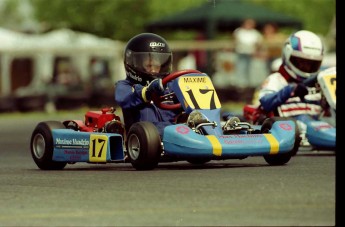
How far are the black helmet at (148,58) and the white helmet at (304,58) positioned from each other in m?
2.67

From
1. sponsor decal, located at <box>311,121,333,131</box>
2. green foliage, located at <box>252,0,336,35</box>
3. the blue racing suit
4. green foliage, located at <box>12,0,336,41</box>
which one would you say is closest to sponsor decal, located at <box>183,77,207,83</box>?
the blue racing suit

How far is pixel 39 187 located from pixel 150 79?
2496 millimetres

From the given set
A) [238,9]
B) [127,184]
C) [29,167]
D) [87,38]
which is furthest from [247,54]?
[127,184]

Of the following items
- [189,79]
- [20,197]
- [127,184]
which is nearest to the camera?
[20,197]

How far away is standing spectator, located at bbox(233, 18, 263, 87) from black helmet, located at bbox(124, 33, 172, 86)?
16.9 meters

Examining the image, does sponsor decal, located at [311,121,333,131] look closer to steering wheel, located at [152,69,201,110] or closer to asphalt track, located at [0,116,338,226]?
asphalt track, located at [0,116,338,226]

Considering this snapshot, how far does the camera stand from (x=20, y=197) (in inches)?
338

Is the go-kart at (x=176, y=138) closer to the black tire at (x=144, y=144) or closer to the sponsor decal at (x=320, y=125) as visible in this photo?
the black tire at (x=144, y=144)

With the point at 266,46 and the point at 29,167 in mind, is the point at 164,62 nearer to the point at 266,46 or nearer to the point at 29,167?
the point at 29,167

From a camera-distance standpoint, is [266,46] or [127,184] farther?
[266,46]

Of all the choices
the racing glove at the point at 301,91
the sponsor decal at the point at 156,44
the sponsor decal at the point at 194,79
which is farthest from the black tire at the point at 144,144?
the racing glove at the point at 301,91

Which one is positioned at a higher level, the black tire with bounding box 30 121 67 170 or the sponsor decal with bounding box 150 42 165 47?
the sponsor decal with bounding box 150 42 165 47

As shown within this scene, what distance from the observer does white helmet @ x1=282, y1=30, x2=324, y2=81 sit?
13742 mm

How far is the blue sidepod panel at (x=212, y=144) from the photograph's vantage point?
10.2 meters
